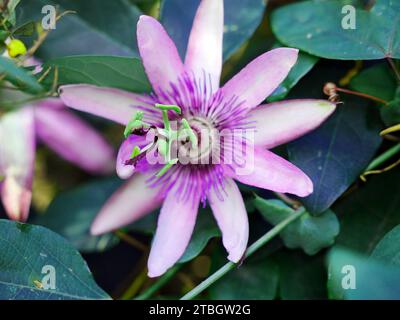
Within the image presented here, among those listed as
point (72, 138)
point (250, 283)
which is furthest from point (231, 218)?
point (72, 138)

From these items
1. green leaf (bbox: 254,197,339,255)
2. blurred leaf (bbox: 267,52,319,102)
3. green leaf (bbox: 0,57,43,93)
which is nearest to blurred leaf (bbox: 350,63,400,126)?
blurred leaf (bbox: 267,52,319,102)

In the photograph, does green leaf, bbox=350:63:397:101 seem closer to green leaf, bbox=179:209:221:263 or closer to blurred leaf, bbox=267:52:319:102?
blurred leaf, bbox=267:52:319:102

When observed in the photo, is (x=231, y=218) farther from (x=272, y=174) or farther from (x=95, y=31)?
(x=95, y=31)

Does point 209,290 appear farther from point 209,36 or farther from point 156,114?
point 209,36

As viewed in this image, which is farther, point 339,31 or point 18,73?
point 339,31

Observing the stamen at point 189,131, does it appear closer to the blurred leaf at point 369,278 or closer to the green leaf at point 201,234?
the green leaf at point 201,234

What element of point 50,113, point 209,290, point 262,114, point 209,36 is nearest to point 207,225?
point 209,290

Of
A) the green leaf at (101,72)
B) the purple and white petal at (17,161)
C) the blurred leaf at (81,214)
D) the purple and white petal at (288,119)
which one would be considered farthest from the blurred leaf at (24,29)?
the blurred leaf at (81,214)
